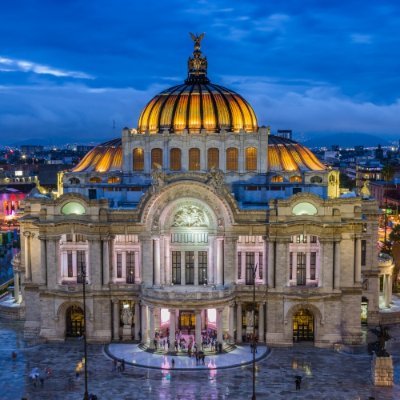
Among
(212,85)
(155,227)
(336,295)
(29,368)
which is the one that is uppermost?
(212,85)

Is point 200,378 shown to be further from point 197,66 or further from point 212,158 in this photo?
point 197,66

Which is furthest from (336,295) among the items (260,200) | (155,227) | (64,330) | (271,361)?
(64,330)

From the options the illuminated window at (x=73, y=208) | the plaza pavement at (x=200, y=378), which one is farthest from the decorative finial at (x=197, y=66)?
the plaza pavement at (x=200, y=378)

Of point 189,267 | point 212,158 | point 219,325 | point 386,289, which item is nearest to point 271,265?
point 219,325

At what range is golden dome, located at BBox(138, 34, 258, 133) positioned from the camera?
8269cm

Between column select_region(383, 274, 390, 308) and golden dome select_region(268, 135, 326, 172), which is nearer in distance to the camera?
column select_region(383, 274, 390, 308)

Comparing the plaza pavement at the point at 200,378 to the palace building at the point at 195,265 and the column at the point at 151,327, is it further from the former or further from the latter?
the column at the point at 151,327

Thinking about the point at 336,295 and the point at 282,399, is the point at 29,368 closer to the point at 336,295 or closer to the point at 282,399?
the point at 282,399

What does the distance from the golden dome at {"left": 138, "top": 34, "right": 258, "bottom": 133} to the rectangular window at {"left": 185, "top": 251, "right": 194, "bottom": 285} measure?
17.2m

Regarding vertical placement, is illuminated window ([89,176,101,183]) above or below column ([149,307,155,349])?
above

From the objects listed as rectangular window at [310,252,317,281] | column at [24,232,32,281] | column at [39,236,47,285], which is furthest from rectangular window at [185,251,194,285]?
column at [24,232,32,281]

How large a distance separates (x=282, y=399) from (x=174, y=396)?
30.3ft

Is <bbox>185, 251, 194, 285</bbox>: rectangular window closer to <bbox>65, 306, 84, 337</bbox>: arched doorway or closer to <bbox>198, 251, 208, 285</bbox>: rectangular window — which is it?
<bbox>198, 251, 208, 285</bbox>: rectangular window

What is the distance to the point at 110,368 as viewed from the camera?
64938mm
